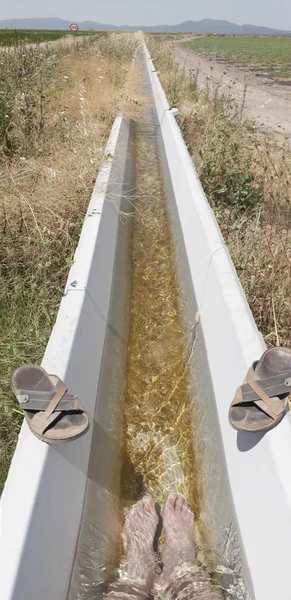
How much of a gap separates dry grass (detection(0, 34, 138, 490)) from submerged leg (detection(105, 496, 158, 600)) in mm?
840

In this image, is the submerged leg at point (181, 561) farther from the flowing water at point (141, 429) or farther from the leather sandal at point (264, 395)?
the leather sandal at point (264, 395)

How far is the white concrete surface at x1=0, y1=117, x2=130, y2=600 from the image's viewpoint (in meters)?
1.44

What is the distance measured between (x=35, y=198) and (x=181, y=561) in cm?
329

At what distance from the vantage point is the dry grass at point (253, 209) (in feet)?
9.42

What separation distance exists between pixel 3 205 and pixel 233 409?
2818 millimetres

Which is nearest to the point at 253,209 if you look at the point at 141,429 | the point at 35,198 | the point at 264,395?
the point at 35,198

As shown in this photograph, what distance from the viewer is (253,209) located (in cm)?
415

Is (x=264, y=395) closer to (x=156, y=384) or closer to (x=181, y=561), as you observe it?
→ (x=181, y=561)

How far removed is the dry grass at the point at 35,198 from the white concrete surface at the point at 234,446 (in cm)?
117

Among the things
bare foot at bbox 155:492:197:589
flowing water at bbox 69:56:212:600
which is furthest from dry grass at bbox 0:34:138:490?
bare foot at bbox 155:492:197:589

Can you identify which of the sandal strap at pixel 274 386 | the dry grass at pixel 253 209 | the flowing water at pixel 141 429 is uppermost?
the dry grass at pixel 253 209

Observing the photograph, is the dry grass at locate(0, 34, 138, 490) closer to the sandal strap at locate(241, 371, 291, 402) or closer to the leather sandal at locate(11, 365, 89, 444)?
the leather sandal at locate(11, 365, 89, 444)

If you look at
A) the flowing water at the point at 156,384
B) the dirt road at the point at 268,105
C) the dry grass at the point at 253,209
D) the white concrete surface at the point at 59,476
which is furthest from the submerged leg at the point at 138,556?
the dirt road at the point at 268,105

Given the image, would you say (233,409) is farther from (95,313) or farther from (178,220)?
(178,220)
